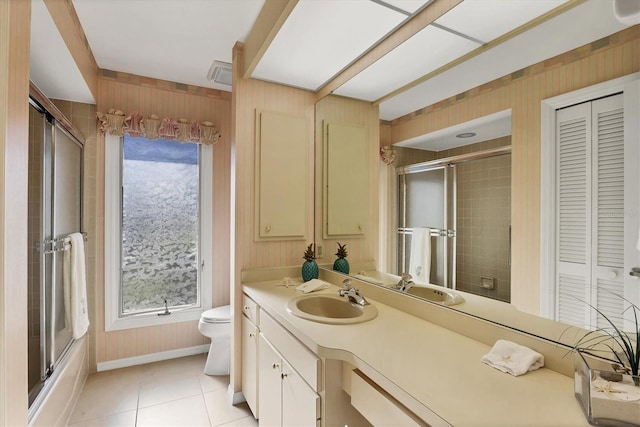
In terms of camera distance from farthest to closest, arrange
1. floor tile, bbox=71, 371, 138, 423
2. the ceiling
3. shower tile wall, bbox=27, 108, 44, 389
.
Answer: floor tile, bbox=71, 371, 138, 423 < shower tile wall, bbox=27, 108, 44, 389 < the ceiling

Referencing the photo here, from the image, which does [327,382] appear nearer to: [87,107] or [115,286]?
[115,286]

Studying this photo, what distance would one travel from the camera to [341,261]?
213 cm

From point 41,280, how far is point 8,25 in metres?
1.44

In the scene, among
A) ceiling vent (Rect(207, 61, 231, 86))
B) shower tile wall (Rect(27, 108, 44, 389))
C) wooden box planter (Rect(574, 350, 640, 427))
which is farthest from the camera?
ceiling vent (Rect(207, 61, 231, 86))

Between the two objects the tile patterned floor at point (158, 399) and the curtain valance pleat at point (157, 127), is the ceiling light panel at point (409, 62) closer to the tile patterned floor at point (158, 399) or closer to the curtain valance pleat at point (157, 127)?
the curtain valance pleat at point (157, 127)

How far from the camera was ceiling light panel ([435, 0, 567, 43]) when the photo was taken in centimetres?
106

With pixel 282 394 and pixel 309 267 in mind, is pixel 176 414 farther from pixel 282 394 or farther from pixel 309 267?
pixel 309 267

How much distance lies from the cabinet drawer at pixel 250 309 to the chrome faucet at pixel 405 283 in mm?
846

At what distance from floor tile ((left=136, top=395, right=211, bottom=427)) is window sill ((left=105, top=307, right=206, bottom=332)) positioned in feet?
2.66

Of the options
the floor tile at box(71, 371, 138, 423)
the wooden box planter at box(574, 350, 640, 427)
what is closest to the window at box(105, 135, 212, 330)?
the floor tile at box(71, 371, 138, 423)

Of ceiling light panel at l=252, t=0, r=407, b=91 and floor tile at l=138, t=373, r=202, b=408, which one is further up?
ceiling light panel at l=252, t=0, r=407, b=91

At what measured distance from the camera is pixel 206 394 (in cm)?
229

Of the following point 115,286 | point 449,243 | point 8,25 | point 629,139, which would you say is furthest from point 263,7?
point 115,286

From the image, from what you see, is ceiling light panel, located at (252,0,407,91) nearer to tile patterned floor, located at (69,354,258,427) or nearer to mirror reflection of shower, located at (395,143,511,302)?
mirror reflection of shower, located at (395,143,511,302)
